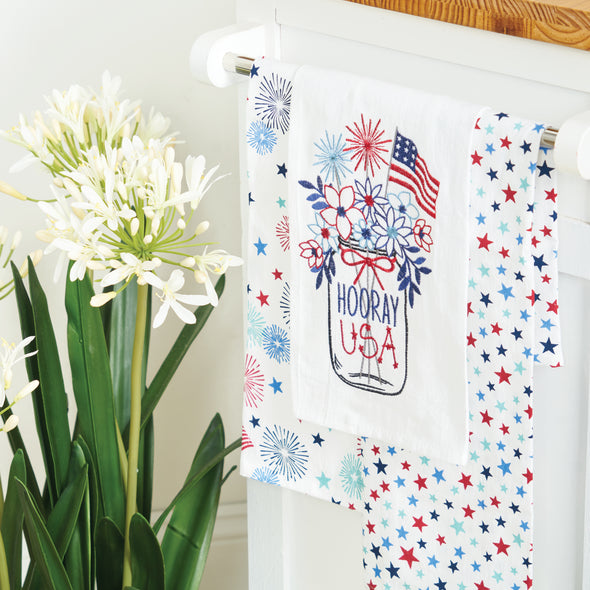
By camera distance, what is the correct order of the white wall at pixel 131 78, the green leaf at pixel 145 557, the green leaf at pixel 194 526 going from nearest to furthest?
1. the green leaf at pixel 145 557
2. the green leaf at pixel 194 526
3. the white wall at pixel 131 78

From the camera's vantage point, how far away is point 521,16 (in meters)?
0.72

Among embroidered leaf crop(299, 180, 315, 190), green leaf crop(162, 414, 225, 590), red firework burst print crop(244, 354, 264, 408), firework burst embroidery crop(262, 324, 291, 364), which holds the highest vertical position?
embroidered leaf crop(299, 180, 315, 190)

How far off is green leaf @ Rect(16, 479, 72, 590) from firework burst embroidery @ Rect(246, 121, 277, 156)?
0.41m

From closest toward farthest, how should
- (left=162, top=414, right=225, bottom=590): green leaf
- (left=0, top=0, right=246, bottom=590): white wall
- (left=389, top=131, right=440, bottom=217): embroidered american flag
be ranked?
(left=389, top=131, right=440, bottom=217): embroidered american flag → (left=162, top=414, right=225, bottom=590): green leaf → (left=0, top=0, right=246, bottom=590): white wall

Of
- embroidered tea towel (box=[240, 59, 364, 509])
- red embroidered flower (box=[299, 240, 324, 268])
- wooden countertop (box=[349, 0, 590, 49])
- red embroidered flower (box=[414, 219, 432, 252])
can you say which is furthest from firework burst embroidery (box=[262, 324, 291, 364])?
wooden countertop (box=[349, 0, 590, 49])

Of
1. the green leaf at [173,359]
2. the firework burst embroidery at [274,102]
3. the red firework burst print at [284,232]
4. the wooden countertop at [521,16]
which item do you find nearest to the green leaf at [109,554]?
the green leaf at [173,359]

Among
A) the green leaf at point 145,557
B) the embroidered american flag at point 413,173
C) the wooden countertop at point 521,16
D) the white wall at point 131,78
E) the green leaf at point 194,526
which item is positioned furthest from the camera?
the white wall at point 131,78

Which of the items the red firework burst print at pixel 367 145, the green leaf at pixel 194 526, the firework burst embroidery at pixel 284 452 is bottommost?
the green leaf at pixel 194 526

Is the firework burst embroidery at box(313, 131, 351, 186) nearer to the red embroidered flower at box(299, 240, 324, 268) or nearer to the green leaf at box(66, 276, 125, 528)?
the red embroidered flower at box(299, 240, 324, 268)

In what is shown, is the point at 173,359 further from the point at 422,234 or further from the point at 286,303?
the point at 422,234

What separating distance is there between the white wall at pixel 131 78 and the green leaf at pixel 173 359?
0.88 ft

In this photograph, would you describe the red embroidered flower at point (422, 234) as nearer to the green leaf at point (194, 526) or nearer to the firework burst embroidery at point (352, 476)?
the firework burst embroidery at point (352, 476)

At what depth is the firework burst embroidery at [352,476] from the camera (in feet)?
3.14

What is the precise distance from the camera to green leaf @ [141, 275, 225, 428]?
3.55 ft
